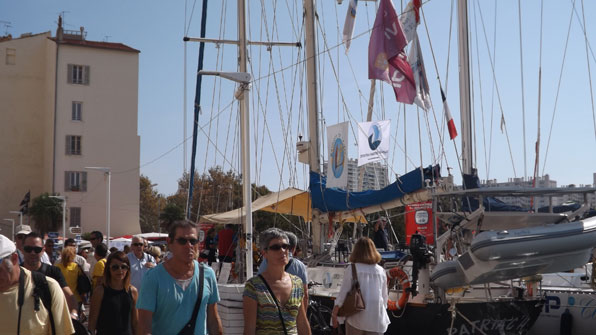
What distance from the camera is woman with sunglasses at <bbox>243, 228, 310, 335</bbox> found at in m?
5.15

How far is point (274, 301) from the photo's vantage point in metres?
5.19

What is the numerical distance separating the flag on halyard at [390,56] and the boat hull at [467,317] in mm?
5411

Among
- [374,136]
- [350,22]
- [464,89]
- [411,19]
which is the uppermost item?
[350,22]

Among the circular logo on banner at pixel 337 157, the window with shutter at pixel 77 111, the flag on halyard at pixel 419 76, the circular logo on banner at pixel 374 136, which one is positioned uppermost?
the window with shutter at pixel 77 111

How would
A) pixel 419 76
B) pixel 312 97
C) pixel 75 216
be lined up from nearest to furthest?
1. pixel 419 76
2. pixel 312 97
3. pixel 75 216

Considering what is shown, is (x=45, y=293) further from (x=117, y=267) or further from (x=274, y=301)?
(x=117, y=267)

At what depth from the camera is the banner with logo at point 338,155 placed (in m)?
14.7

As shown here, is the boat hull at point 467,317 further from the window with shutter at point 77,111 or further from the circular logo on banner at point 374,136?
the window with shutter at point 77,111

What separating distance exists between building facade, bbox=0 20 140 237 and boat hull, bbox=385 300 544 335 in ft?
170

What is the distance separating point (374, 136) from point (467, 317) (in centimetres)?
534

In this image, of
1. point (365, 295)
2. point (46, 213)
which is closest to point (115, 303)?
point (365, 295)

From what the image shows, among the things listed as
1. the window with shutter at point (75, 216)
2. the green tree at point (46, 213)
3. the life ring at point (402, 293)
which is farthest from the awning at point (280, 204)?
the window with shutter at point (75, 216)

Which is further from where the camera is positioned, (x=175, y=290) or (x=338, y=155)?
Answer: (x=338, y=155)

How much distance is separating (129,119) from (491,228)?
174ft
